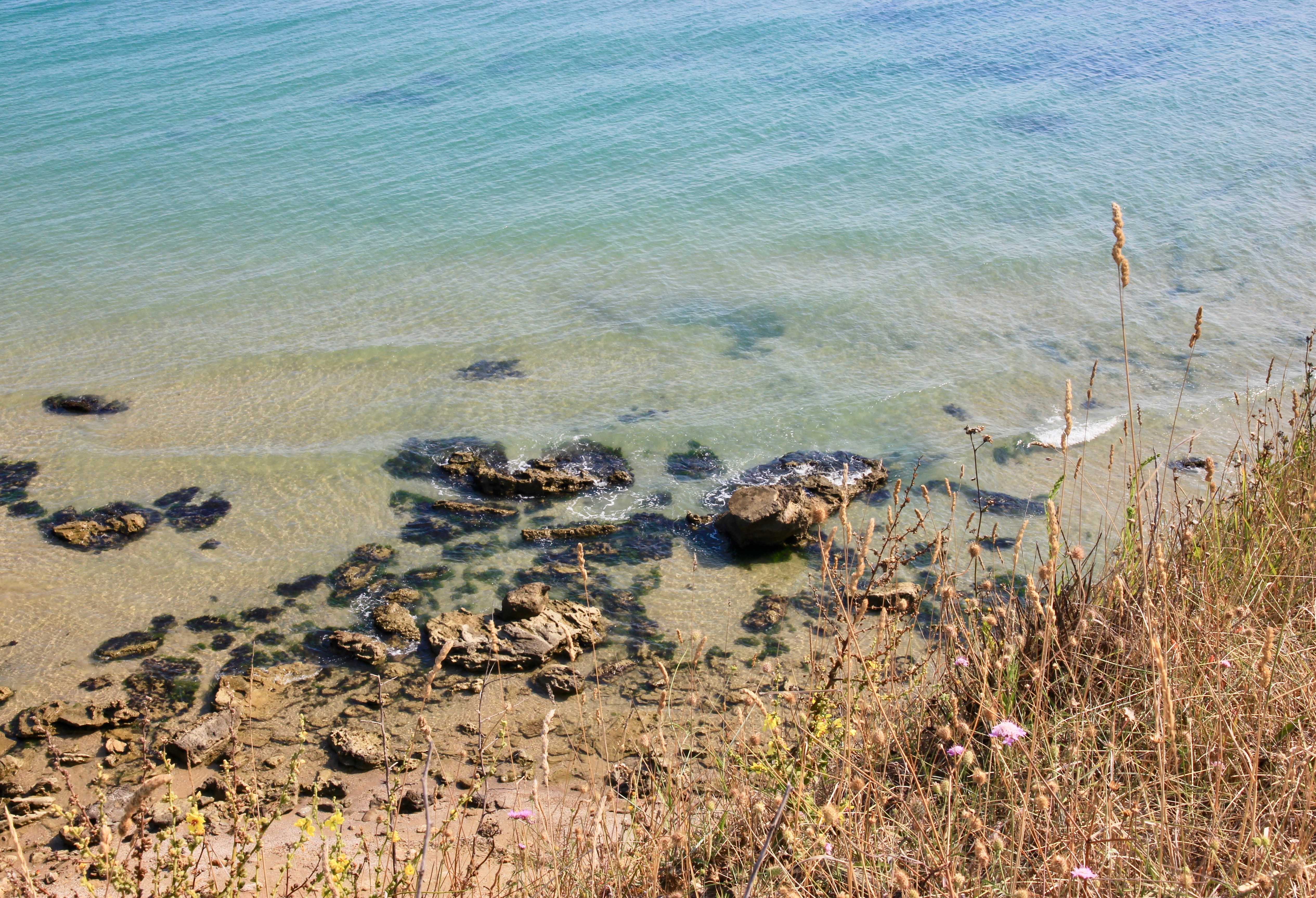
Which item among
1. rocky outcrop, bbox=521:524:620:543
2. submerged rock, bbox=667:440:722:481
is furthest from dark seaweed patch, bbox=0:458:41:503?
submerged rock, bbox=667:440:722:481

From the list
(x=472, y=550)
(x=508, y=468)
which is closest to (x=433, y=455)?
(x=508, y=468)

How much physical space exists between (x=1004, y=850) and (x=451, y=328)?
9815 mm

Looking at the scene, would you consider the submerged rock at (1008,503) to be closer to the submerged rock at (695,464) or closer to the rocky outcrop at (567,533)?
the submerged rock at (695,464)

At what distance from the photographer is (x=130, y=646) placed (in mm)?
6391

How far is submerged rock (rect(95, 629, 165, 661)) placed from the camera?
6.29 meters

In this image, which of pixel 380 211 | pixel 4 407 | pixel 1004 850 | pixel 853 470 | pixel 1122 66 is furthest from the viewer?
pixel 1122 66

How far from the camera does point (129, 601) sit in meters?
6.85

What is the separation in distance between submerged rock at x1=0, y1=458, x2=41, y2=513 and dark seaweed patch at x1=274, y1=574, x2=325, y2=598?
2842mm

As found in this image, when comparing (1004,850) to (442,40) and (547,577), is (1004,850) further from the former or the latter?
(442,40)

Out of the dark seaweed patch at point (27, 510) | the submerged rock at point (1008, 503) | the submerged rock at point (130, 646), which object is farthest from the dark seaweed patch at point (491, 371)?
the submerged rock at point (1008, 503)

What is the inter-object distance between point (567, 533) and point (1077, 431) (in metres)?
5.08

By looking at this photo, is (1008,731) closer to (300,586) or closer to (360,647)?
(360,647)

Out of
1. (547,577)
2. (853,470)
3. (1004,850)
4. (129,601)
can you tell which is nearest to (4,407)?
(129,601)

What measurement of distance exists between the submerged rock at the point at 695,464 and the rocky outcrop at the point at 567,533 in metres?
1.07
